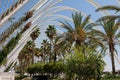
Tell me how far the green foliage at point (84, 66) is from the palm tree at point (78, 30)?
13.1 meters

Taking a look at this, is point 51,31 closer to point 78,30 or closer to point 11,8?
point 78,30

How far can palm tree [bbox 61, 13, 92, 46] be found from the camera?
43406 millimetres

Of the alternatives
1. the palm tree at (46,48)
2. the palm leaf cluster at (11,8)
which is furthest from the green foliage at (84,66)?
the palm tree at (46,48)

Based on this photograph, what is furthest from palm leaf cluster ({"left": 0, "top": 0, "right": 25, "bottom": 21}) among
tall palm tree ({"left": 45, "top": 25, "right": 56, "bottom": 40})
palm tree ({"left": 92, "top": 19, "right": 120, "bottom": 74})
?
tall palm tree ({"left": 45, "top": 25, "right": 56, "bottom": 40})

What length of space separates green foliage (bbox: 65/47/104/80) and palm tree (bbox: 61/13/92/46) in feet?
43.0

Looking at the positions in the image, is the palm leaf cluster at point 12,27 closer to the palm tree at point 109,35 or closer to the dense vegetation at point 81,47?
the dense vegetation at point 81,47

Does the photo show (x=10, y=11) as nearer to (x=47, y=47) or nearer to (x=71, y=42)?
(x=71, y=42)

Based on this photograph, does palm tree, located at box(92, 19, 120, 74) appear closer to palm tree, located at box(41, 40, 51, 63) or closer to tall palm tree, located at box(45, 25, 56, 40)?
tall palm tree, located at box(45, 25, 56, 40)

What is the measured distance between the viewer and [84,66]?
29375 mm

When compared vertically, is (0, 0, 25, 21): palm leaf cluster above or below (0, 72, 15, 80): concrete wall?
above

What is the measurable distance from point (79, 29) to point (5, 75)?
870 inches

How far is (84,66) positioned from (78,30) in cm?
1461

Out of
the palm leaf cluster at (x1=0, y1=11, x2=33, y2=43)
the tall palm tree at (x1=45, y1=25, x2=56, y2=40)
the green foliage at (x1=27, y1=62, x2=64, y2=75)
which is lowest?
the green foliage at (x1=27, y1=62, x2=64, y2=75)

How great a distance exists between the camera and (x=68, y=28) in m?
45.5
